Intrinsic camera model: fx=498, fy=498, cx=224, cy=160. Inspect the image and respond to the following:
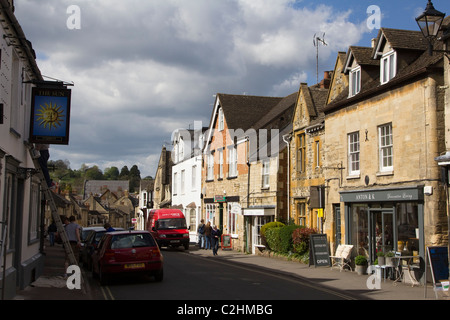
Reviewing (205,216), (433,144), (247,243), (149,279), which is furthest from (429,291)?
(205,216)

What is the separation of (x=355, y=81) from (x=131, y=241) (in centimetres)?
1091

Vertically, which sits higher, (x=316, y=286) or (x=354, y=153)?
(x=354, y=153)

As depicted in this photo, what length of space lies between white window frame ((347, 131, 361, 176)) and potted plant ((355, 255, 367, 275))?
327cm

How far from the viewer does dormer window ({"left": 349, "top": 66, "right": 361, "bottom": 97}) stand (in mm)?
19617

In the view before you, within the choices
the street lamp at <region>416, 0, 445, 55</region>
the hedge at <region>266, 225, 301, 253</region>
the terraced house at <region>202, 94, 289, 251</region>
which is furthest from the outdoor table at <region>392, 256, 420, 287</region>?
the terraced house at <region>202, 94, 289, 251</region>

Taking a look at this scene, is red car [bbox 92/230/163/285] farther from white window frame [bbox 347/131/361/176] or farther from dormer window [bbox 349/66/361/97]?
dormer window [bbox 349/66/361/97]

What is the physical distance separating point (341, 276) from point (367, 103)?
20.9ft

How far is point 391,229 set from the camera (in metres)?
17.3

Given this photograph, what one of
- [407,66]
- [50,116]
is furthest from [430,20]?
[50,116]

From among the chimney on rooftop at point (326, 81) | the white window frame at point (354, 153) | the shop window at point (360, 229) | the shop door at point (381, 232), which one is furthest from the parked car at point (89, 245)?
the chimney on rooftop at point (326, 81)

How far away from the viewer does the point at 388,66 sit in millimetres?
17766

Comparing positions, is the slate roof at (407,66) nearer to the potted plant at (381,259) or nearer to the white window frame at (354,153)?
the white window frame at (354,153)

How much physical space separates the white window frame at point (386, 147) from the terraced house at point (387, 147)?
35 mm

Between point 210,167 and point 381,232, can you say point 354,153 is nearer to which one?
point 381,232
